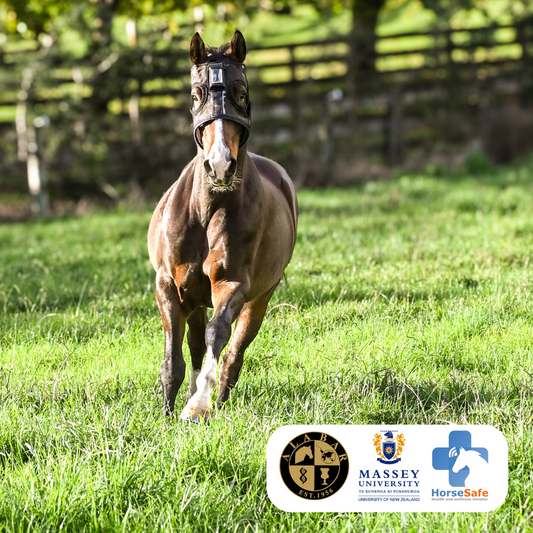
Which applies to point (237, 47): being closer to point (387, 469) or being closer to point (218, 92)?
point (218, 92)

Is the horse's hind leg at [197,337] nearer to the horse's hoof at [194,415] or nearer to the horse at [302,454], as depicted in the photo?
the horse's hoof at [194,415]

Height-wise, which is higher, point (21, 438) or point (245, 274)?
point (245, 274)

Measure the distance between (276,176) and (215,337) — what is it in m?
1.58

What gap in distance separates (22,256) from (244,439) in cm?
609

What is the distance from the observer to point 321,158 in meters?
16.0

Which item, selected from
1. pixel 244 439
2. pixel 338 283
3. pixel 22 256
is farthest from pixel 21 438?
pixel 22 256

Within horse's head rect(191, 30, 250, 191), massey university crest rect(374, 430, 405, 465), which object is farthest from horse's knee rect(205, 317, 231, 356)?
massey university crest rect(374, 430, 405, 465)

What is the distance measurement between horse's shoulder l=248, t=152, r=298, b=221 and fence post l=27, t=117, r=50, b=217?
31.4 feet

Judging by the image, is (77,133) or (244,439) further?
(77,133)

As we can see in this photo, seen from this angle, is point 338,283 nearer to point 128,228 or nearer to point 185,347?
point 185,347

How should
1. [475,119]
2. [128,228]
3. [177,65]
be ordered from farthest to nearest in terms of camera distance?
[475,119] → [177,65] → [128,228]

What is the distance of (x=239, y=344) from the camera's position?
383 cm

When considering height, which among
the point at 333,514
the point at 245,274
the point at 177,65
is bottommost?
the point at 333,514

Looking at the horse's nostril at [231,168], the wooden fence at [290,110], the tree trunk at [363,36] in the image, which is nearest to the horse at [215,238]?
the horse's nostril at [231,168]
